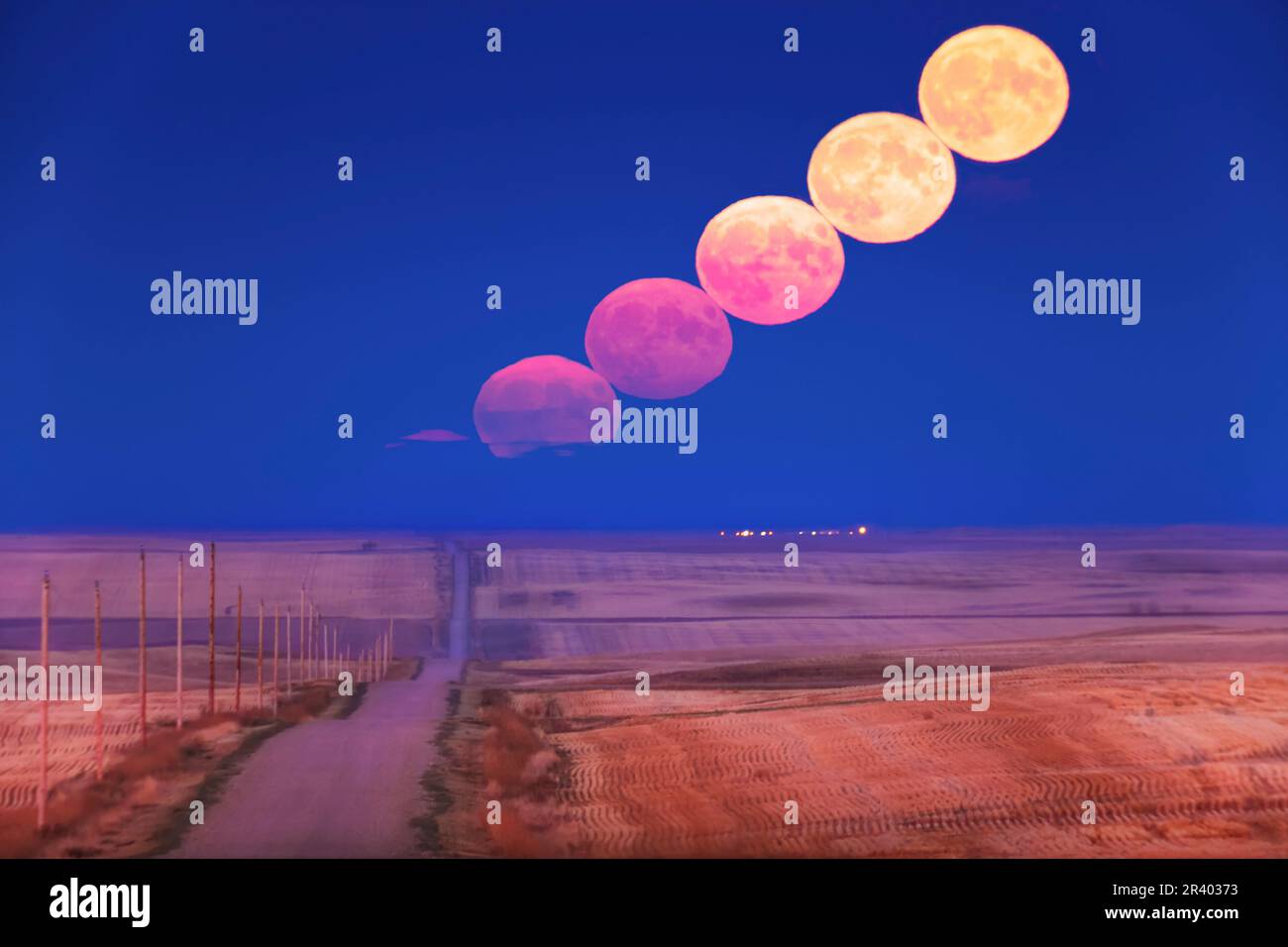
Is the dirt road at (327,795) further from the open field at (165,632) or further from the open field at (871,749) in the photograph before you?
the open field at (165,632)

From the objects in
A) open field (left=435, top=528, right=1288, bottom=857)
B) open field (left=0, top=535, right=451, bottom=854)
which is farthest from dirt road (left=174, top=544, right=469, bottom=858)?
open field (left=0, top=535, right=451, bottom=854)

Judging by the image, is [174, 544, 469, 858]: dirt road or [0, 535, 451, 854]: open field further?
[0, 535, 451, 854]: open field

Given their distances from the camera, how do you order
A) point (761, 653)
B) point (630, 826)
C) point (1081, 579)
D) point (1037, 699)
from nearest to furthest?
point (630, 826) → point (1037, 699) → point (761, 653) → point (1081, 579)

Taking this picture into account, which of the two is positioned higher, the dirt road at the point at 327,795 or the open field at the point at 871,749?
the dirt road at the point at 327,795

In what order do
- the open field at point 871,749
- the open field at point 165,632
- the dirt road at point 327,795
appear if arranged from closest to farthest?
the dirt road at point 327,795
the open field at point 871,749
the open field at point 165,632

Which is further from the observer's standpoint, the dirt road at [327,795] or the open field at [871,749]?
the open field at [871,749]

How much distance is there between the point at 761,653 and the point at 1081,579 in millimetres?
43867

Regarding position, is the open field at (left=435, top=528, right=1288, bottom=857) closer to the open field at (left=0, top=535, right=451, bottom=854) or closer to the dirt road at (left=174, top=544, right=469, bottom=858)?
the dirt road at (left=174, top=544, right=469, bottom=858)

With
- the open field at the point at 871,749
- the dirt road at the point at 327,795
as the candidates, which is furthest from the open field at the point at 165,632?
the open field at the point at 871,749

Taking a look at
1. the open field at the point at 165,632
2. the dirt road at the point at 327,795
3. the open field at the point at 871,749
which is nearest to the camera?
the dirt road at the point at 327,795

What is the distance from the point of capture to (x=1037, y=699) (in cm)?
2925

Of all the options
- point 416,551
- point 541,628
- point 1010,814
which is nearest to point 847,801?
Answer: point 1010,814

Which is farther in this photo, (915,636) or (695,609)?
(695,609)
